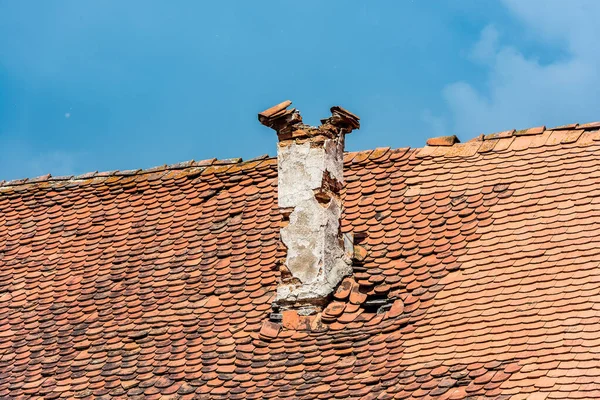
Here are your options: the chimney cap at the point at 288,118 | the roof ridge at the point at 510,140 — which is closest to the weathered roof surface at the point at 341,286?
the roof ridge at the point at 510,140

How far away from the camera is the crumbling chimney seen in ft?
54.7

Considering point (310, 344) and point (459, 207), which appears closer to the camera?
point (310, 344)

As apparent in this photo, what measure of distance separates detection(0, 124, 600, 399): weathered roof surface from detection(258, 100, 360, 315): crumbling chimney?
0.30 metres

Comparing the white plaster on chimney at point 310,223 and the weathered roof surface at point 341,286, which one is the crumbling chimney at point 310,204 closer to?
the white plaster on chimney at point 310,223

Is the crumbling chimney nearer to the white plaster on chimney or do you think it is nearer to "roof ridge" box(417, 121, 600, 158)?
the white plaster on chimney

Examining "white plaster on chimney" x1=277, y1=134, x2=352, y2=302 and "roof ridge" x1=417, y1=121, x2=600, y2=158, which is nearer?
"white plaster on chimney" x1=277, y1=134, x2=352, y2=302

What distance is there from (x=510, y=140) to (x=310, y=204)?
2.81m

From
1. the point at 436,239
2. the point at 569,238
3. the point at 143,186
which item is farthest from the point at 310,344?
the point at 143,186

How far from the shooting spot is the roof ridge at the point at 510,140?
1756 centimetres

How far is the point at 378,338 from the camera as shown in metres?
15.8

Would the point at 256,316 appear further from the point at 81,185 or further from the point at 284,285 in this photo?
the point at 81,185

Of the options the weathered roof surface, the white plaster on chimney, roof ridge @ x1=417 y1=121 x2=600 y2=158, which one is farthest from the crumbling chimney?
roof ridge @ x1=417 y1=121 x2=600 y2=158

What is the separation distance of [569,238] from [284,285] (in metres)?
3.38

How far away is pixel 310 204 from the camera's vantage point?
17109mm
